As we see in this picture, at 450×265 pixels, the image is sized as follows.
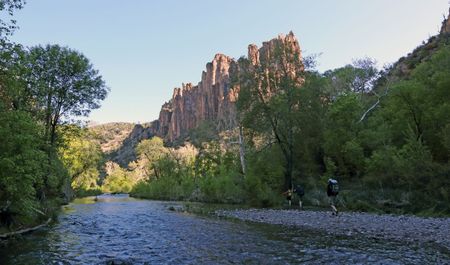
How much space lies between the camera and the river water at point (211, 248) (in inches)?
469

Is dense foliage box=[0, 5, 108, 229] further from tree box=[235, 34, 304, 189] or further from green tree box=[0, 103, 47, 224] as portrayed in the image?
tree box=[235, 34, 304, 189]

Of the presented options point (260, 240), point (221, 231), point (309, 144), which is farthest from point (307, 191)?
point (260, 240)

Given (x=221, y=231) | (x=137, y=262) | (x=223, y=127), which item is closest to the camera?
(x=137, y=262)

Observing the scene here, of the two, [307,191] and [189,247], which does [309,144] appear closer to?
[307,191]

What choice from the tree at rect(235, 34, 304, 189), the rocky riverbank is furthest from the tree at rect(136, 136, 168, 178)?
the rocky riverbank

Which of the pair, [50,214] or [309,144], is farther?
[309,144]

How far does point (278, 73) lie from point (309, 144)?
790 centimetres

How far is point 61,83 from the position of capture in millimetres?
33312

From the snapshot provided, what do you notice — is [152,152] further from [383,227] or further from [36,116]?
[383,227]

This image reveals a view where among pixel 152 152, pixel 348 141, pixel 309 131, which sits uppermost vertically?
pixel 152 152

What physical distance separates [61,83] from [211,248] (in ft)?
82.0

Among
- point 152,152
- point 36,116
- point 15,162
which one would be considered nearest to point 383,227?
point 15,162

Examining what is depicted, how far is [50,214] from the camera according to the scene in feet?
83.9

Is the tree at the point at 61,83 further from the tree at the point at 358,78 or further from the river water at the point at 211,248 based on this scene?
the tree at the point at 358,78
